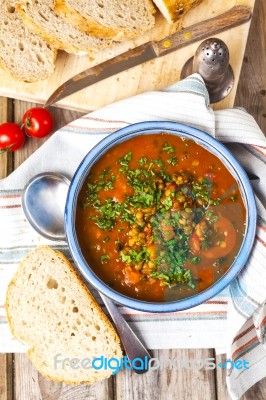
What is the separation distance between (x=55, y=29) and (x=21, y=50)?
0.78 ft

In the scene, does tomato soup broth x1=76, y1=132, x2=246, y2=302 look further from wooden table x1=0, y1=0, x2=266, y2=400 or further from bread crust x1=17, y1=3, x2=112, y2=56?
bread crust x1=17, y1=3, x2=112, y2=56

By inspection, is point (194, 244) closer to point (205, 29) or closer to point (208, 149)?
point (208, 149)

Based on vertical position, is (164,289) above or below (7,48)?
below

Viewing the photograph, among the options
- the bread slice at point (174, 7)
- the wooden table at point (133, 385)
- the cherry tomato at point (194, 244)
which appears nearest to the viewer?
the cherry tomato at point (194, 244)

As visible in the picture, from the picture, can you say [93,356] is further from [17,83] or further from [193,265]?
[17,83]

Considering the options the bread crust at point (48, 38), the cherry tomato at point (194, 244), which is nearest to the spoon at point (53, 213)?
the cherry tomato at point (194, 244)

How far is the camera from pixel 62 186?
342cm

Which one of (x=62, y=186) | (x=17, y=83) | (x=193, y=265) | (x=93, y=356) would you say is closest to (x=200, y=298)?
(x=193, y=265)

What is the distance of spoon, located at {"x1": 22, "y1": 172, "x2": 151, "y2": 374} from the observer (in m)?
3.38

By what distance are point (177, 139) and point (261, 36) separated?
0.98 metres

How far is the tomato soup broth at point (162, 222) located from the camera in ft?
10.1

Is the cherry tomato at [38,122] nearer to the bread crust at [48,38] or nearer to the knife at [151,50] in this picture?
the knife at [151,50]

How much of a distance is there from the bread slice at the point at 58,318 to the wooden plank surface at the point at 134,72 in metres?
0.89

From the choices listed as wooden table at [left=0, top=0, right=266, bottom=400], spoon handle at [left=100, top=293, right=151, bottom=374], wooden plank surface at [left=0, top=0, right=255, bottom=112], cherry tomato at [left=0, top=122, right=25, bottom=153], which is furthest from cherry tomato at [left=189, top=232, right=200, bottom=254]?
cherry tomato at [left=0, top=122, right=25, bottom=153]
